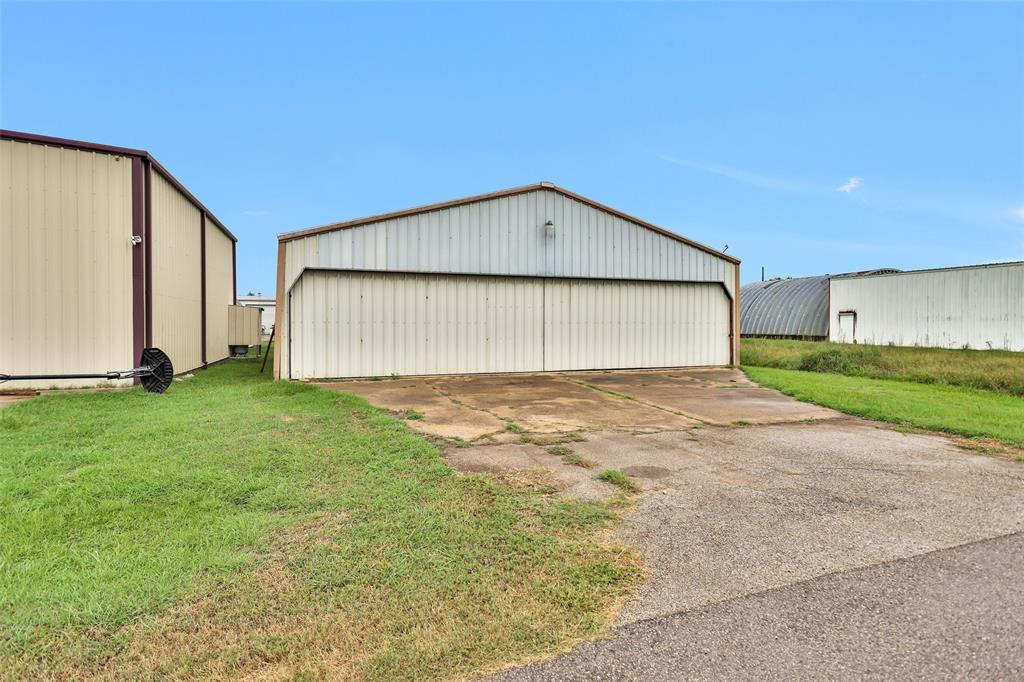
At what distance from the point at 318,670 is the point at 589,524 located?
204 centimetres

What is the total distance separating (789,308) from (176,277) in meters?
31.1

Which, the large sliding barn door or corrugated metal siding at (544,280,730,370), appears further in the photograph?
corrugated metal siding at (544,280,730,370)

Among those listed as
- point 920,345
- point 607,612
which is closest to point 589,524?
point 607,612

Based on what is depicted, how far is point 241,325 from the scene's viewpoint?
1870cm

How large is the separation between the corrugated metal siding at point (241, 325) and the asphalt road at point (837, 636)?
19068mm

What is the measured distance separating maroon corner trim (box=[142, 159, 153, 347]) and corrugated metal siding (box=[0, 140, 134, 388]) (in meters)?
0.27

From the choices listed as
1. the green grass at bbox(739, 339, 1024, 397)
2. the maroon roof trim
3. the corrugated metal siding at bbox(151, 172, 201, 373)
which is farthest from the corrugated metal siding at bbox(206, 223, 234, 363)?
the green grass at bbox(739, 339, 1024, 397)

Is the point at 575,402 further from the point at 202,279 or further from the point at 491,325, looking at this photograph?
the point at 202,279

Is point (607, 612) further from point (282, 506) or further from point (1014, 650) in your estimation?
point (282, 506)

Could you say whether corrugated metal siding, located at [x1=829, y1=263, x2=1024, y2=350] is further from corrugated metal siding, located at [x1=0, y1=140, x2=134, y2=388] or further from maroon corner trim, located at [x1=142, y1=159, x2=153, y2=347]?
corrugated metal siding, located at [x1=0, y1=140, x2=134, y2=388]

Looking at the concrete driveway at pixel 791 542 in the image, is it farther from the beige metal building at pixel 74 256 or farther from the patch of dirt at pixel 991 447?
the beige metal building at pixel 74 256

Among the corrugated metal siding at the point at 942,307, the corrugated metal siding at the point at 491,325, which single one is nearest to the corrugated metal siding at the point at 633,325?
the corrugated metal siding at the point at 491,325

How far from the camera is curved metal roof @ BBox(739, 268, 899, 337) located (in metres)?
29.2

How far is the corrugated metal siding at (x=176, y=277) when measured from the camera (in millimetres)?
11070
